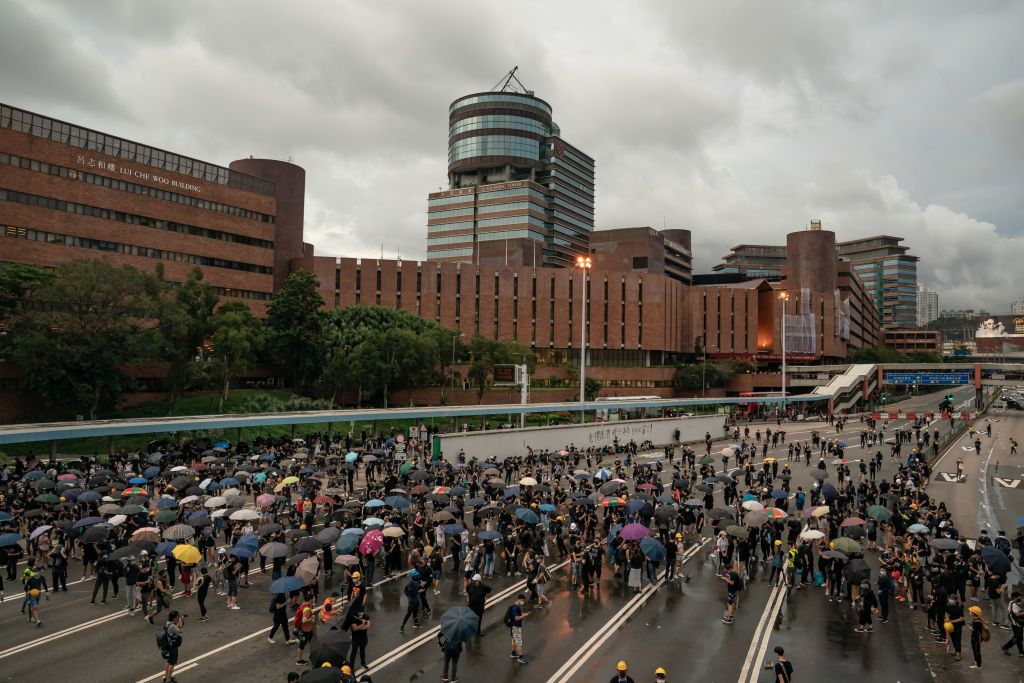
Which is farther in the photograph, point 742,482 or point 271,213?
point 271,213

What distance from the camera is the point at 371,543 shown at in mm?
17562

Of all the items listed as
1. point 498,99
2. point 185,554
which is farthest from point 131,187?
point 498,99

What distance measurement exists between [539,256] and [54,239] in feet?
306

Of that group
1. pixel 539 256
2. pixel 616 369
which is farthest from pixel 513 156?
pixel 616 369

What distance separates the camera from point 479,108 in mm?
148625

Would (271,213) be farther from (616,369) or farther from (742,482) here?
(742,482)

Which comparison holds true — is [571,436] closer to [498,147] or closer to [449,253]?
[449,253]

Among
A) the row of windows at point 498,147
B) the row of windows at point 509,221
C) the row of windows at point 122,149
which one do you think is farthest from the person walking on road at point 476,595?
the row of windows at point 498,147

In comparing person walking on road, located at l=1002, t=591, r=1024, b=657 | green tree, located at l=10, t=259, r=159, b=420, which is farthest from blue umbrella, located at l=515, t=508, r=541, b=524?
green tree, located at l=10, t=259, r=159, b=420

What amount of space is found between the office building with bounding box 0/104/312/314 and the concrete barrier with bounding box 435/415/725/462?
47.1 metres

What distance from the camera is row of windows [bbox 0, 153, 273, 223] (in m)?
58.8

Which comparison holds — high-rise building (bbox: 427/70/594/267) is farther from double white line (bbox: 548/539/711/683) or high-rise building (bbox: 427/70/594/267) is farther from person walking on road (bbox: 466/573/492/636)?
person walking on road (bbox: 466/573/492/636)

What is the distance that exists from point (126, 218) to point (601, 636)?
68923 mm

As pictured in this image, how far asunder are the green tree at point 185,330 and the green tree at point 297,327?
7428 mm
